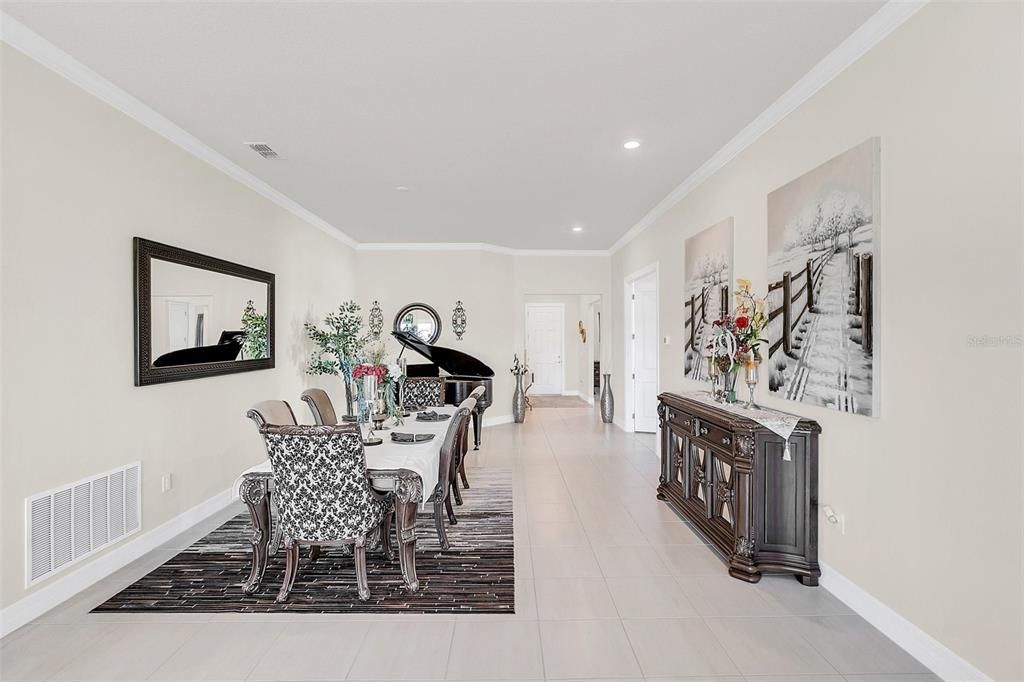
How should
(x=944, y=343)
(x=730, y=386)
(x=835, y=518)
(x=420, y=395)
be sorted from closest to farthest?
(x=944, y=343) < (x=835, y=518) < (x=730, y=386) < (x=420, y=395)

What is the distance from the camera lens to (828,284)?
114 inches

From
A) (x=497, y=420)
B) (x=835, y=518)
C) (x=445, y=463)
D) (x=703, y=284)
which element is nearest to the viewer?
(x=835, y=518)

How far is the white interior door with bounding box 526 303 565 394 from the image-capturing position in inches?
544

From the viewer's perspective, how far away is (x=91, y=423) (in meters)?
3.16

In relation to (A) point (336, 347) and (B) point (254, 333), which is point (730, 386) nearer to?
(B) point (254, 333)

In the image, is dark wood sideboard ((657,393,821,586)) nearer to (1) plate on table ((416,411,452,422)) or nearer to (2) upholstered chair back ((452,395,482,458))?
(2) upholstered chair back ((452,395,482,458))

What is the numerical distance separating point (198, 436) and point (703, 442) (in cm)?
371

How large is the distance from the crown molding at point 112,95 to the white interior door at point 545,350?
9018 millimetres

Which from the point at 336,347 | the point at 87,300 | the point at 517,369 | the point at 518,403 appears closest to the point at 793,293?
the point at 87,300

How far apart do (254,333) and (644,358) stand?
5010 mm

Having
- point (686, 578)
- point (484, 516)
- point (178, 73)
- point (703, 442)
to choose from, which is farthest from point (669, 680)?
point (178, 73)

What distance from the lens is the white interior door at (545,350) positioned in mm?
13812

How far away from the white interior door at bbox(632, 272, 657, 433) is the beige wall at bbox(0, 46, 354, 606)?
16.9ft

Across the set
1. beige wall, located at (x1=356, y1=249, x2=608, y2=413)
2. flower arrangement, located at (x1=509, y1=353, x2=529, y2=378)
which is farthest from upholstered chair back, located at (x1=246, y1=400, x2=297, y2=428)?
flower arrangement, located at (x1=509, y1=353, x2=529, y2=378)
